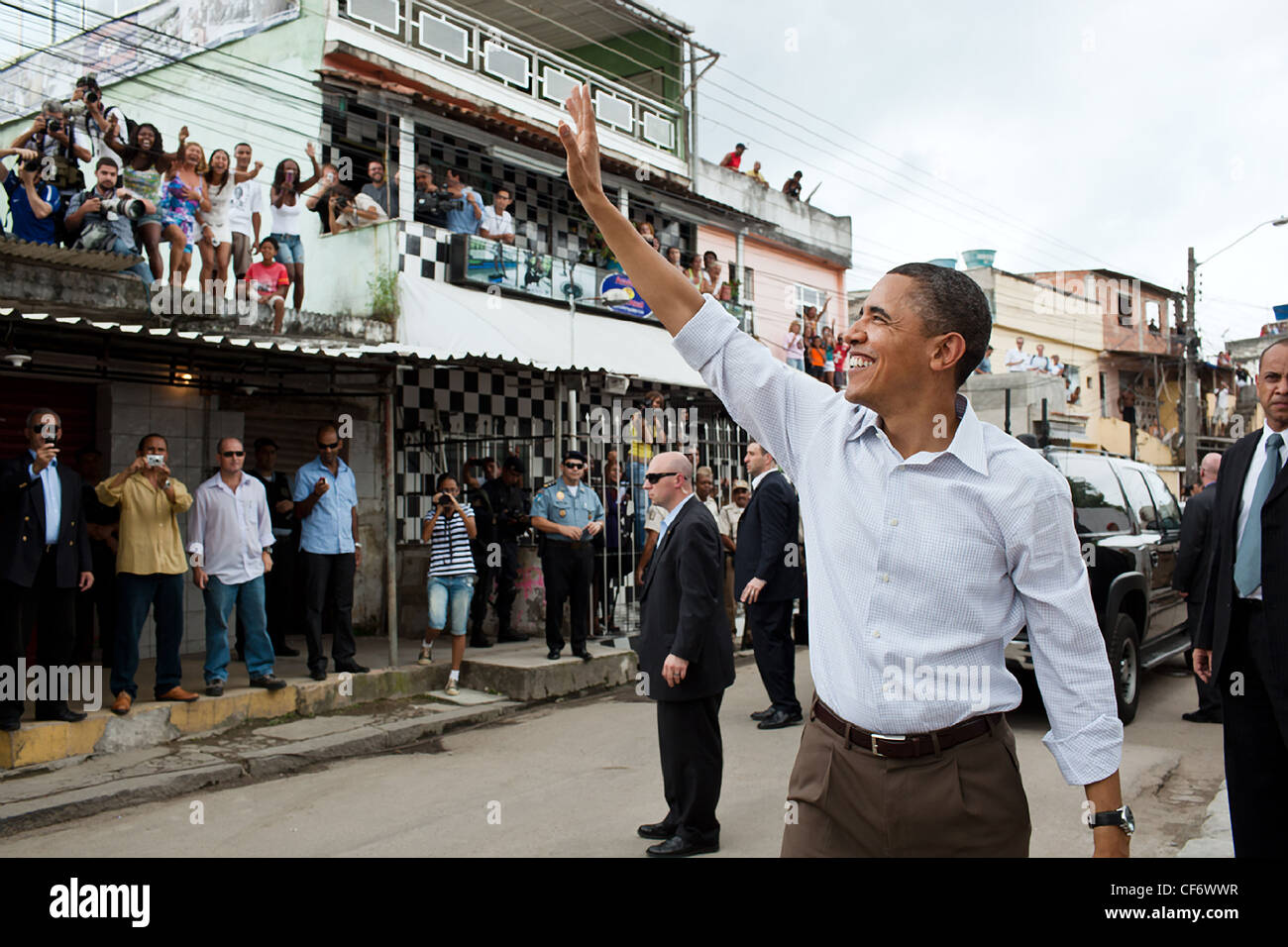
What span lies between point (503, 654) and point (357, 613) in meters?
2.47

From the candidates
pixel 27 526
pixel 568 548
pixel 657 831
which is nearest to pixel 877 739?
pixel 657 831

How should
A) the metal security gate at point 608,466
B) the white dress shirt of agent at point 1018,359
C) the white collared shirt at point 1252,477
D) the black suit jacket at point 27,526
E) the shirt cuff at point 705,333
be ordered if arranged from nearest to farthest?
1. the shirt cuff at point 705,333
2. the white collared shirt at point 1252,477
3. the black suit jacket at point 27,526
4. the metal security gate at point 608,466
5. the white dress shirt of agent at point 1018,359

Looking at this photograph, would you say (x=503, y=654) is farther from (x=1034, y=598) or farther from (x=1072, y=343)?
(x=1072, y=343)

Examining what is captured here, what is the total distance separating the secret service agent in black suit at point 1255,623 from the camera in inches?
132

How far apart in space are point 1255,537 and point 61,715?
717cm

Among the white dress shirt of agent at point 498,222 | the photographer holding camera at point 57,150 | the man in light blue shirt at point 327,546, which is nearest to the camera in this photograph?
the man in light blue shirt at point 327,546

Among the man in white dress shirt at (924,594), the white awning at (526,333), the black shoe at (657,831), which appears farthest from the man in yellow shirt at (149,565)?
the man in white dress shirt at (924,594)

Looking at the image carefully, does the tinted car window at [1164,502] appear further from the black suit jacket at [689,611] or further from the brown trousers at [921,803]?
the brown trousers at [921,803]

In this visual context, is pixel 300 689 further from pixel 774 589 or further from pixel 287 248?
pixel 287 248

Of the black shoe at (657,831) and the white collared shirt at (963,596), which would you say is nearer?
the white collared shirt at (963,596)

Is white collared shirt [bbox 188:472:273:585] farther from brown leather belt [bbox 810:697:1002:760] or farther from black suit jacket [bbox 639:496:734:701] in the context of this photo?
brown leather belt [bbox 810:697:1002:760]

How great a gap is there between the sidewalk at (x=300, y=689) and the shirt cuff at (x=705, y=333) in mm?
6287

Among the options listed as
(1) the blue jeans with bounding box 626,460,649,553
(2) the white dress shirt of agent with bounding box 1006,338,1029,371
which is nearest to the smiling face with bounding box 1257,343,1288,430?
(1) the blue jeans with bounding box 626,460,649,553

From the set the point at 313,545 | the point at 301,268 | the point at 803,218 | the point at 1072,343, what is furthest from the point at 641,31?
the point at 1072,343
